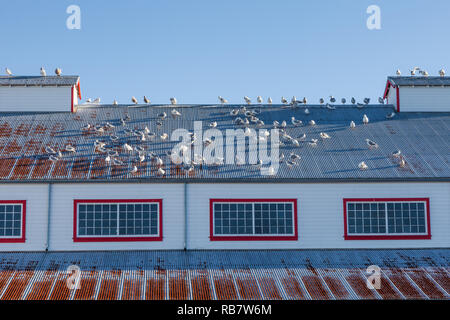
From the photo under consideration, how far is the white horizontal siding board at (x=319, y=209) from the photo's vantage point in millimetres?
28594

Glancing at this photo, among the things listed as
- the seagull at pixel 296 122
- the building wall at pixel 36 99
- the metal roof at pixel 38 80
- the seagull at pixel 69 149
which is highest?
the metal roof at pixel 38 80

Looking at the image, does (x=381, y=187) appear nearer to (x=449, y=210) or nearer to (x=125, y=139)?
(x=449, y=210)

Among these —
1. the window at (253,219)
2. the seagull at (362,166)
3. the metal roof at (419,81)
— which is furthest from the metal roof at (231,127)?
the metal roof at (419,81)

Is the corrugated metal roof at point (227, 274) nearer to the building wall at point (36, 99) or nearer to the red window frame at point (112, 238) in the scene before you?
the red window frame at point (112, 238)

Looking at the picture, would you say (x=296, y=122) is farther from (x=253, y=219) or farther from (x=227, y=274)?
(x=227, y=274)

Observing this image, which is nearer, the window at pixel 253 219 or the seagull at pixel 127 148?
the window at pixel 253 219

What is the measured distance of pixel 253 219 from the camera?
94.9 ft

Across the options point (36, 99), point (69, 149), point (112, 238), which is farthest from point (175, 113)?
point (112, 238)

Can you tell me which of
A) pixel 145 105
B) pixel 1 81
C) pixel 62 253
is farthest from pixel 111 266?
pixel 1 81

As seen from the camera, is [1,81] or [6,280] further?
Answer: [1,81]

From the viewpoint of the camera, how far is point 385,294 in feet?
79.0

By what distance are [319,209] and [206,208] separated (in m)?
5.26

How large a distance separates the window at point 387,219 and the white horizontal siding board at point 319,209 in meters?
0.24
